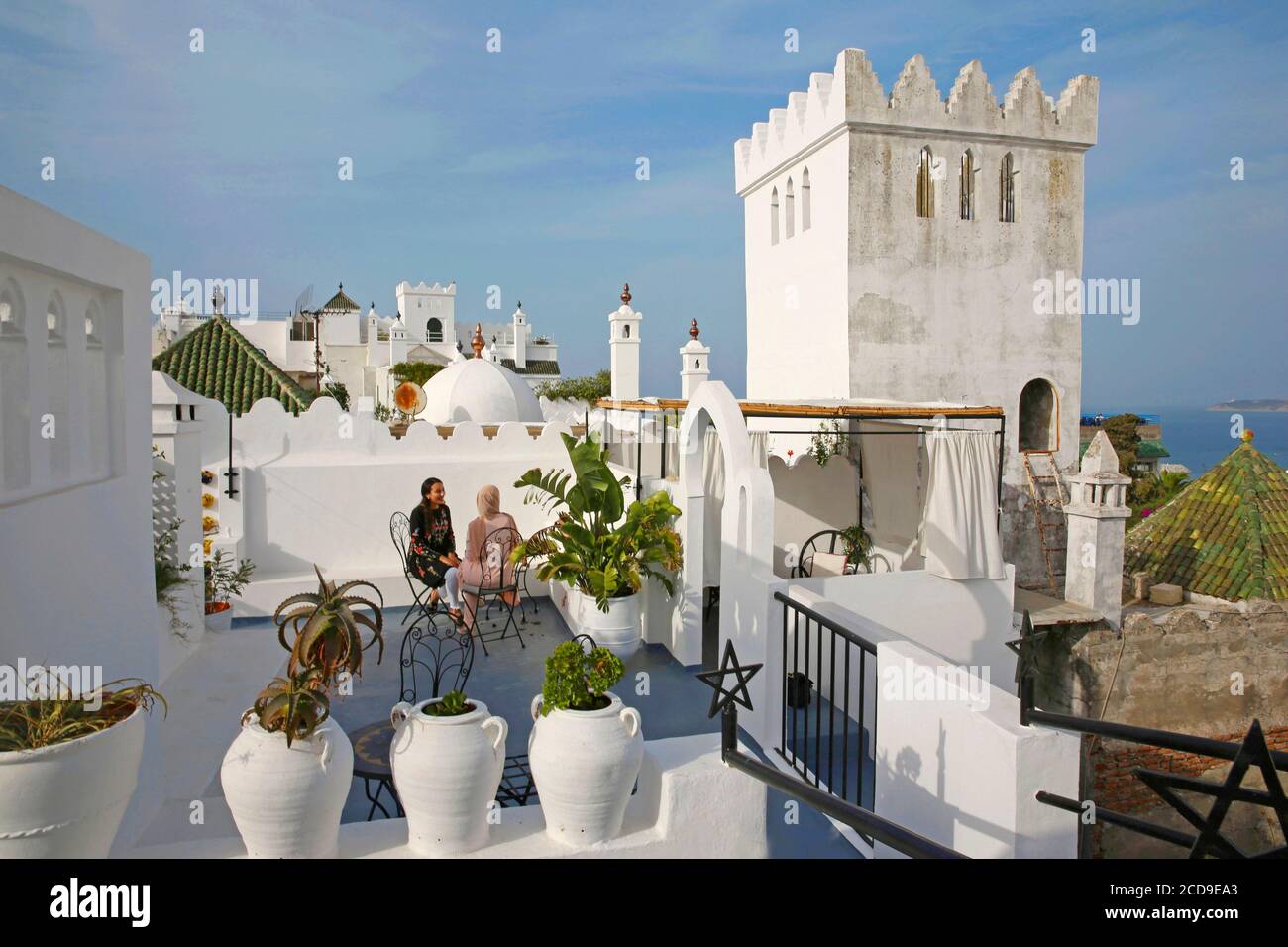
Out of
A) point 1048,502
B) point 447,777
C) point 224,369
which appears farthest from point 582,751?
point 224,369

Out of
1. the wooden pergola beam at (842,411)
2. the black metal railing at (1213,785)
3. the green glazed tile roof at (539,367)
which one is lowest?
the black metal railing at (1213,785)

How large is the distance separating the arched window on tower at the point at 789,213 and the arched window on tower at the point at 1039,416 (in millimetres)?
5866

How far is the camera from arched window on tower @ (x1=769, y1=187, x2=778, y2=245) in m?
19.3

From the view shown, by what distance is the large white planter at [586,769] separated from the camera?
3.54 meters

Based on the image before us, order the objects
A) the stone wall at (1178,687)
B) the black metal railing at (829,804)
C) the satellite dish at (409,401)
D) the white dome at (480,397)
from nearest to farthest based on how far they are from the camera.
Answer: the black metal railing at (829,804)
the stone wall at (1178,687)
the white dome at (480,397)
the satellite dish at (409,401)

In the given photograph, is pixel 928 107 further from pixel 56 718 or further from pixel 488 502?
pixel 56 718

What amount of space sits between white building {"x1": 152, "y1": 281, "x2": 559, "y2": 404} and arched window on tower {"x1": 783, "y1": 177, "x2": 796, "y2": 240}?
22.0 metres

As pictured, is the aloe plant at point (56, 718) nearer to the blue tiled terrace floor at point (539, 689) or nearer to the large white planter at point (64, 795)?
the large white planter at point (64, 795)

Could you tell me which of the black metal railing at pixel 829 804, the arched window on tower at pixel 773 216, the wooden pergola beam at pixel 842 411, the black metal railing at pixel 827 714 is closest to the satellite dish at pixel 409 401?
the arched window on tower at pixel 773 216

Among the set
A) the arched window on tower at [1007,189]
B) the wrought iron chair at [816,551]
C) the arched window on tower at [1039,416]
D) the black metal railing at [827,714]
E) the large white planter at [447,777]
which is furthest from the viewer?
the arched window on tower at [1039,416]

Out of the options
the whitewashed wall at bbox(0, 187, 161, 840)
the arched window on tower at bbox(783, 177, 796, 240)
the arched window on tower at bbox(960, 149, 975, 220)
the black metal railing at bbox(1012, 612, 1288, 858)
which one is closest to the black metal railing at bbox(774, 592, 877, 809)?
the black metal railing at bbox(1012, 612, 1288, 858)

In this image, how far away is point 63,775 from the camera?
289 cm

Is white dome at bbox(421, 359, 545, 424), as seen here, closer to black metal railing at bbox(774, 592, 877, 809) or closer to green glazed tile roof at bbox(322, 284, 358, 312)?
black metal railing at bbox(774, 592, 877, 809)
